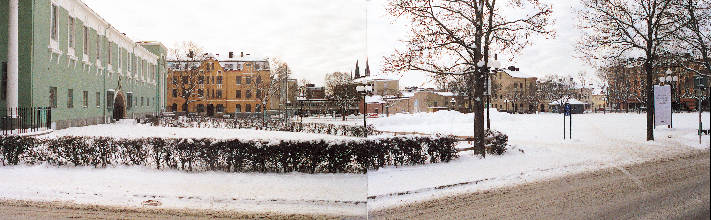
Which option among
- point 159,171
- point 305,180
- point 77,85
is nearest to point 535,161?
point 305,180

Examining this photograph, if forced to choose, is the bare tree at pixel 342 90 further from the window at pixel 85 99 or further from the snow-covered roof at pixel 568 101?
the window at pixel 85 99

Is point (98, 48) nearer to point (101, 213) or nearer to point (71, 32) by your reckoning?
point (71, 32)

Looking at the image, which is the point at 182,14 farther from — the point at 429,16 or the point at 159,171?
the point at 429,16

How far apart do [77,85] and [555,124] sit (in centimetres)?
470

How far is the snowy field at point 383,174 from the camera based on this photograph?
7.65 ft

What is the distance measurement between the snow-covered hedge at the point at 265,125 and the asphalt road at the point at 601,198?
1477mm

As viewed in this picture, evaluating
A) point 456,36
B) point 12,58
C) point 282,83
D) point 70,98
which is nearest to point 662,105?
point 456,36

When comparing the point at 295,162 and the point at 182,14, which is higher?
the point at 182,14

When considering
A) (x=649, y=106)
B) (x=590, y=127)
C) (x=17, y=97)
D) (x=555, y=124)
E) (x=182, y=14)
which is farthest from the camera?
(x=182, y=14)

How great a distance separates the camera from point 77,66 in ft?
13.9

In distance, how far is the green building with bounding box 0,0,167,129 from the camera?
3.26 m

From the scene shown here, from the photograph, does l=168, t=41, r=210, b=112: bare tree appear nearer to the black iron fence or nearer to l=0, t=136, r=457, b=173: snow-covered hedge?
l=0, t=136, r=457, b=173: snow-covered hedge

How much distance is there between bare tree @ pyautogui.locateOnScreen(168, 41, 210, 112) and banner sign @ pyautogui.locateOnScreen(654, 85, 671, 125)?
15.8 feet

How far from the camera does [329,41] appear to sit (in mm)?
4629
